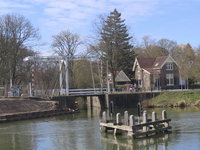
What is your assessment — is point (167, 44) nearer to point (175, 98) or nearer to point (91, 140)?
point (175, 98)

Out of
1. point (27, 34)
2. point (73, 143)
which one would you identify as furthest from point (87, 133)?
point (27, 34)

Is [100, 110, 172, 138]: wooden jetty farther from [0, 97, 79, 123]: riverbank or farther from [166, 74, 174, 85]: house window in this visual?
[166, 74, 174, 85]: house window

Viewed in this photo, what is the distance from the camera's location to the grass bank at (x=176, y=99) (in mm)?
34875

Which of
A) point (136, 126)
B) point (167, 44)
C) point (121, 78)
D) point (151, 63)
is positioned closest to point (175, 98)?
point (151, 63)

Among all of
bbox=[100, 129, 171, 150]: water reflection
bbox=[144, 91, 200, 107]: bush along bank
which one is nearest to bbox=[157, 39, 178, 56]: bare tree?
bbox=[144, 91, 200, 107]: bush along bank

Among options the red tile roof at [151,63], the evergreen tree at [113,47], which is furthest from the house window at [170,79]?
the evergreen tree at [113,47]

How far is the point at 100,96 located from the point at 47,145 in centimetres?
2345

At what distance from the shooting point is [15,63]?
39.0 meters

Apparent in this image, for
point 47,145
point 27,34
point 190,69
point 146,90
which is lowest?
point 47,145

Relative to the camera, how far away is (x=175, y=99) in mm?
35875

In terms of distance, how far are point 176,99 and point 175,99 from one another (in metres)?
0.14

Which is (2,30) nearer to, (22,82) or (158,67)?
(22,82)

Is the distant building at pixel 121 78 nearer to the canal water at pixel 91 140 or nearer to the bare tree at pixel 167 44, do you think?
the bare tree at pixel 167 44

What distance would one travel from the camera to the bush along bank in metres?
34.9
